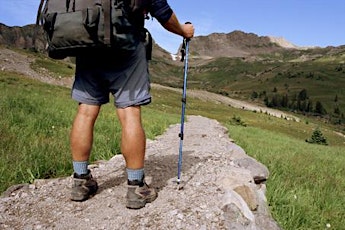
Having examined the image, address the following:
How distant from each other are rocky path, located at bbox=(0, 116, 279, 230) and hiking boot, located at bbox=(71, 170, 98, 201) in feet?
0.30

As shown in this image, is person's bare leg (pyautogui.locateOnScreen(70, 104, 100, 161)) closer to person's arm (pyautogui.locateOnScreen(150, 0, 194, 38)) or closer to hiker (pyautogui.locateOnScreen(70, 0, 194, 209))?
hiker (pyautogui.locateOnScreen(70, 0, 194, 209))

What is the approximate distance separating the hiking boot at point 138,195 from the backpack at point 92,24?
164cm

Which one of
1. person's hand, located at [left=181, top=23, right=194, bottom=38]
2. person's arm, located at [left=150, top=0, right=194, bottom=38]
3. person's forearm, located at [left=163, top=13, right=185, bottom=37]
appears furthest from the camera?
person's hand, located at [left=181, top=23, right=194, bottom=38]

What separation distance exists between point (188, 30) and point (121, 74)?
3.91 feet

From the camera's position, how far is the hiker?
4.23 metres

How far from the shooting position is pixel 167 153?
24.9 feet

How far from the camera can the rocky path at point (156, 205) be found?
3938mm

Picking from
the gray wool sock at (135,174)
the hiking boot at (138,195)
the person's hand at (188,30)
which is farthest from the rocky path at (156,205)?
the person's hand at (188,30)

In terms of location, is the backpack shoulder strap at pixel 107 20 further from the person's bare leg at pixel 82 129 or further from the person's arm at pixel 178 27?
the person's bare leg at pixel 82 129

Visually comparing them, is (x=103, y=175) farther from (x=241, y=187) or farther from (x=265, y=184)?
(x=265, y=184)

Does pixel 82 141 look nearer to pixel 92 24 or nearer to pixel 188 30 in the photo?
pixel 92 24

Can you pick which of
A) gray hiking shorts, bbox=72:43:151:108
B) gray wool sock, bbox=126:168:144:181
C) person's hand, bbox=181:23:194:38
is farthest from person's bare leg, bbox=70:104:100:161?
person's hand, bbox=181:23:194:38

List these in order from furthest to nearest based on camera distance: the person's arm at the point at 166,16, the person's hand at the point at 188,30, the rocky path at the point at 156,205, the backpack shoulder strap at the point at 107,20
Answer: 1. the person's hand at the point at 188,30
2. the person's arm at the point at 166,16
3. the rocky path at the point at 156,205
4. the backpack shoulder strap at the point at 107,20

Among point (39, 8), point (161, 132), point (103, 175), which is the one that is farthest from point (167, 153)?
point (161, 132)
